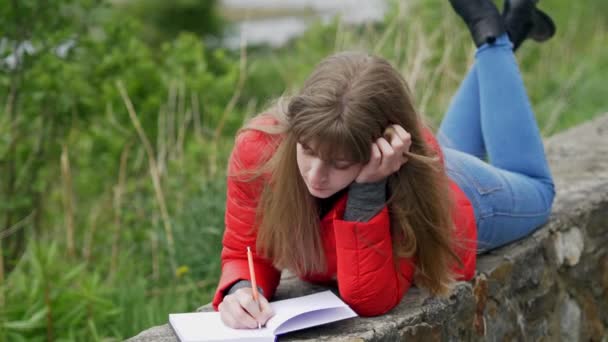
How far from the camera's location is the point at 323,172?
6.12 feet

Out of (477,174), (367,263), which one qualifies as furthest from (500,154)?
(367,263)

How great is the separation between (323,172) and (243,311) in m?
0.37

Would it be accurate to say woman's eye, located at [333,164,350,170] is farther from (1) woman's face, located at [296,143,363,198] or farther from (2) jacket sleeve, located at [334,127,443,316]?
(2) jacket sleeve, located at [334,127,443,316]

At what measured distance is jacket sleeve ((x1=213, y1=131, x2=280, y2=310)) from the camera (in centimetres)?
208

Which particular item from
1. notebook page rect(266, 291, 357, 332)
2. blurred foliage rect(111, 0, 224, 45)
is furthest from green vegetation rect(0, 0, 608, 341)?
blurred foliage rect(111, 0, 224, 45)

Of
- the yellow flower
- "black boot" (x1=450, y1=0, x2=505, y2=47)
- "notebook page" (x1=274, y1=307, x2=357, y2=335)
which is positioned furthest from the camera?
the yellow flower

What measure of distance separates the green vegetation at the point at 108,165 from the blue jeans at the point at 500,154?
0.73 metres

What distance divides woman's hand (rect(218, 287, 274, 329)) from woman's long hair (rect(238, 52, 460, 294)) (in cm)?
17

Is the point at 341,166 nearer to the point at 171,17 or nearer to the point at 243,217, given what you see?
the point at 243,217

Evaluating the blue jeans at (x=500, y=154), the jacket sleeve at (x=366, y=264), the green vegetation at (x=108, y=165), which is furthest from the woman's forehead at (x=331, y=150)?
the green vegetation at (x=108, y=165)

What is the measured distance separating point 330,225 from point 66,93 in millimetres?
1932

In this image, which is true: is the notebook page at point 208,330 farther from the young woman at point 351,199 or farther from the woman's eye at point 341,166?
the woman's eye at point 341,166

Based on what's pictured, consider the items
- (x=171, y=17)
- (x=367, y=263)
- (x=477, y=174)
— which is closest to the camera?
(x=367, y=263)

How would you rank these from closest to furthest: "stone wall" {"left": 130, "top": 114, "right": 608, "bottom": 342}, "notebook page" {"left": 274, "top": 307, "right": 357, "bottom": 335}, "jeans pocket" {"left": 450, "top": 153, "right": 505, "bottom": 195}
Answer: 1. "notebook page" {"left": 274, "top": 307, "right": 357, "bottom": 335}
2. "stone wall" {"left": 130, "top": 114, "right": 608, "bottom": 342}
3. "jeans pocket" {"left": 450, "top": 153, "right": 505, "bottom": 195}
